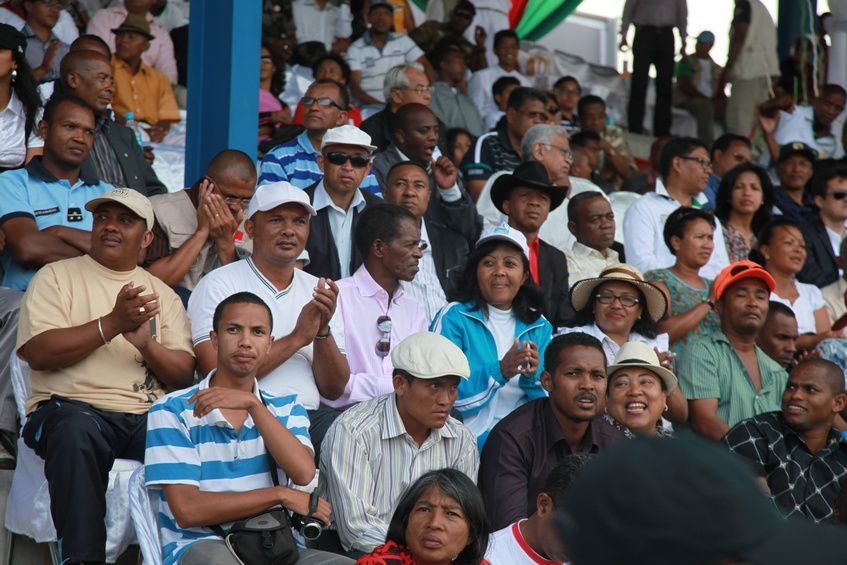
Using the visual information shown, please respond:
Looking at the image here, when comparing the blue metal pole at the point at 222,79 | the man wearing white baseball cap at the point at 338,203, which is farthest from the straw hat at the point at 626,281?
the blue metal pole at the point at 222,79

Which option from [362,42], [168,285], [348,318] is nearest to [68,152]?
[168,285]

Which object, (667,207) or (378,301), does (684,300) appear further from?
(378,301)

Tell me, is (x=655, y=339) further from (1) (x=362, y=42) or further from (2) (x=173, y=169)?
(1) (x=362, y=42)

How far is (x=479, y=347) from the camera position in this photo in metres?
5.57

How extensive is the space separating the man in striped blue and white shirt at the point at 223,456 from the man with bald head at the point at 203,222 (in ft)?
3.79

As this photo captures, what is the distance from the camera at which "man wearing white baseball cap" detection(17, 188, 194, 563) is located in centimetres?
436

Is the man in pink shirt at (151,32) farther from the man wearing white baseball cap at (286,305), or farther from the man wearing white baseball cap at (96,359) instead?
the man wearing white baseball cap at (96,359)

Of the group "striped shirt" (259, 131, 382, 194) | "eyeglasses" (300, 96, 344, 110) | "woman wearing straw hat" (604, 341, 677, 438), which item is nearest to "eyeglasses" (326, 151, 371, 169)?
"striped shirt" (259, 131, 382, 194)

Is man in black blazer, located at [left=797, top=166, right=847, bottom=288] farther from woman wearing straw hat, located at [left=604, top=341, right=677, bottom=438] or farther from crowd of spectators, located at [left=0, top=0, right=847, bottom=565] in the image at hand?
woman wearing straw hat, located at [left=604, top=341, right=677, bottom=438]

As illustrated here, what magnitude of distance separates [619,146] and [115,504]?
779cm

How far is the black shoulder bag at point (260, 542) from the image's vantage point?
4184 mm

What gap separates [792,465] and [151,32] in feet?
20.3

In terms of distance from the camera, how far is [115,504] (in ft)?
14.7

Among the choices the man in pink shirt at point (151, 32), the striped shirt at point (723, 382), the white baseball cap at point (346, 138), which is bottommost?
the striped shirt at point (723, 382)
